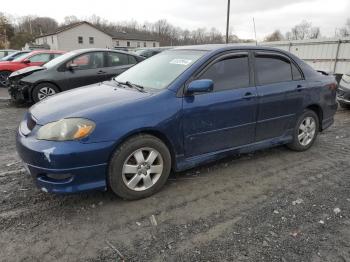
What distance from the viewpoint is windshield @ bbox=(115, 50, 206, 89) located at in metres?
3.79

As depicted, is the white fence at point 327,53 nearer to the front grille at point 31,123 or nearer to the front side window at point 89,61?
the front side window at point 89,61

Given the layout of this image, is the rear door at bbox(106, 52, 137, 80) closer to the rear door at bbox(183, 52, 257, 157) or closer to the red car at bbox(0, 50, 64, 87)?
the red car at bbox(0, 50, 64, 87)

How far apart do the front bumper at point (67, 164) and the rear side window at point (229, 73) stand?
159 centimetres

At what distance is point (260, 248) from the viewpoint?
269cm

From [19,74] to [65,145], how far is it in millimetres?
6600

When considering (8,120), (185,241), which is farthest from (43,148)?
(8,120)

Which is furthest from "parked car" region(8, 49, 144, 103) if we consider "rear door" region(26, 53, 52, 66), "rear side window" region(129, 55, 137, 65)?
"rear door" region(26, 53, 52, 66)

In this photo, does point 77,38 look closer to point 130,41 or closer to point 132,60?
point 130,41

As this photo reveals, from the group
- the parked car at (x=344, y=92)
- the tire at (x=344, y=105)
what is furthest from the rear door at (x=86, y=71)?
the tire at (x=344, y=105)

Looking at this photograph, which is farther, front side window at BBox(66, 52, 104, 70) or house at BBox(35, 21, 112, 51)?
house at BBox(35, 21, 112, 51)

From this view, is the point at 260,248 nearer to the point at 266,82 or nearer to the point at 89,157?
the point at 89,157

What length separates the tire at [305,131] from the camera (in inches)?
193

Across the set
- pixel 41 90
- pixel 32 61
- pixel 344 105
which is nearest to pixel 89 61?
pixel 41 90

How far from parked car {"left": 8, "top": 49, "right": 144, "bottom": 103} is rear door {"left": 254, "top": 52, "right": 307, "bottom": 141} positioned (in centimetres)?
511
